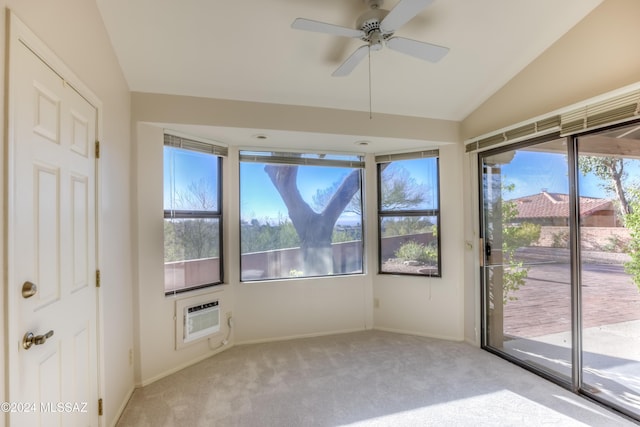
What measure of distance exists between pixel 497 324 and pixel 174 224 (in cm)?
329

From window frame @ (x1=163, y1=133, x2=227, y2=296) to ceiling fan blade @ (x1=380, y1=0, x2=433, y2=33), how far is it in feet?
6.63

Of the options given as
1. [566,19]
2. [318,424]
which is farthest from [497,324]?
[566,19]

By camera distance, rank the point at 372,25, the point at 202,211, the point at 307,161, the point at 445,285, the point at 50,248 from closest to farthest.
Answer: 1. the point at 50,248
2. the point at 372,25
3. the point at 202,211
4. the point at 445,285
5. the point at 307,161

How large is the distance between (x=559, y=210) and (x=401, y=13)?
2.07 metres

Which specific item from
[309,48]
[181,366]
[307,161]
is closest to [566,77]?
[309,48]

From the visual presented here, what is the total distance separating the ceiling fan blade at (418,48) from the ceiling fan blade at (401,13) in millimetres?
105

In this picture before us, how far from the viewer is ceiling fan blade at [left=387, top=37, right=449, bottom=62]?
74.5 inches

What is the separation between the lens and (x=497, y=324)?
10.3 ft

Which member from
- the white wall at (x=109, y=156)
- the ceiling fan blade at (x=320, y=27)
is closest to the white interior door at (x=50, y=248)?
the white wall at (x=109, y=156)

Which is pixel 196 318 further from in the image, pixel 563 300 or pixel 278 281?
pixel 563 300

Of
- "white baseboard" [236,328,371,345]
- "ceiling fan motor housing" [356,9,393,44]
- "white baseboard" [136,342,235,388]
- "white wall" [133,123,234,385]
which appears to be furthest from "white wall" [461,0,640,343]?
"white wall" [133,123,234,385]

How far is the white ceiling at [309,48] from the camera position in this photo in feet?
6.93

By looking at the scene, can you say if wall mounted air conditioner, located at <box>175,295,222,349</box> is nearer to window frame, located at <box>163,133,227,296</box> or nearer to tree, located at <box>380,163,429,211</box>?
Result: window frame, located at <box>163,133,227,296</box>

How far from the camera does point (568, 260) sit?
2.51 metres
